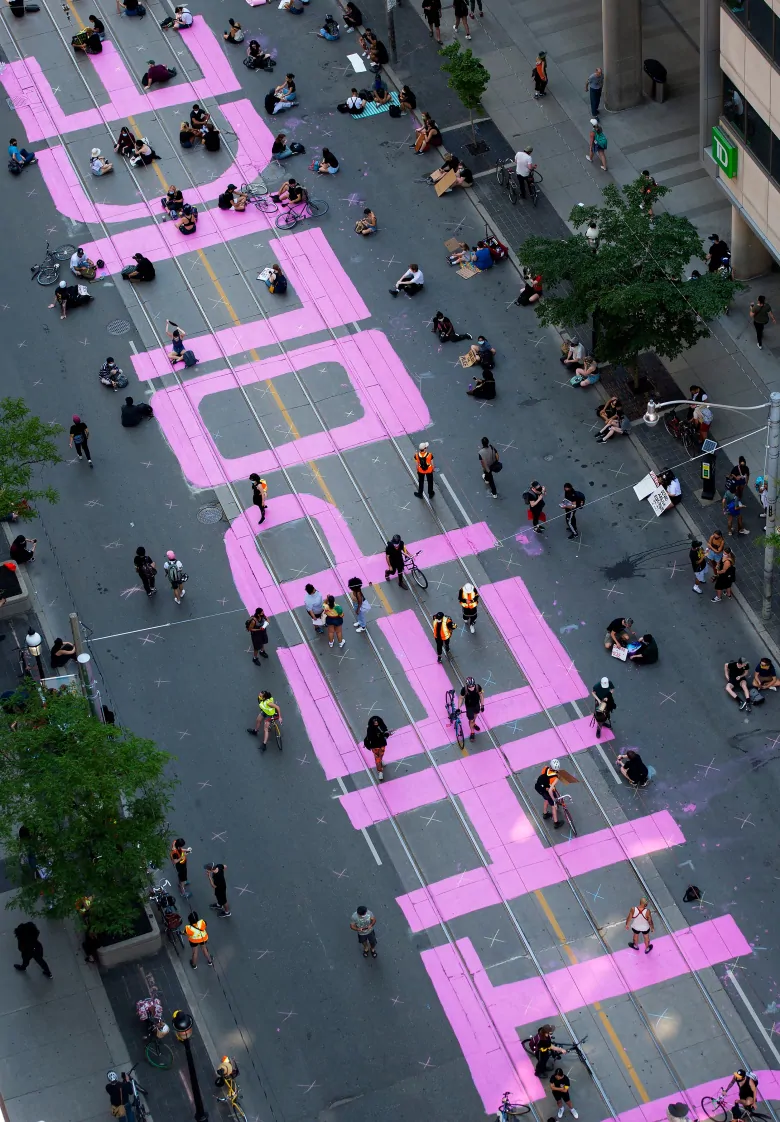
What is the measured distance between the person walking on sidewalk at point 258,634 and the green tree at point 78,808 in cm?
646

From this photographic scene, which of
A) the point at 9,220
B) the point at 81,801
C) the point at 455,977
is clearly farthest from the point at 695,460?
the point at 9,220

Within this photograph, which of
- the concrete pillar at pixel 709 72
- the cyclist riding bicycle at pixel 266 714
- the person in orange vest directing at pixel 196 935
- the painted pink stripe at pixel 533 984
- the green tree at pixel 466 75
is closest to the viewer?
the painted pink stripe at pixel 533 984

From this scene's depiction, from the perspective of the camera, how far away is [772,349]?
5081cm

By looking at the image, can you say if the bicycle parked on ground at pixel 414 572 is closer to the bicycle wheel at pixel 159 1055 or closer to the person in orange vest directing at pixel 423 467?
the person in orange vest directing at pixel 423 467

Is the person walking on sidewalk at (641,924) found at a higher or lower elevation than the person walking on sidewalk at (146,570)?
lower

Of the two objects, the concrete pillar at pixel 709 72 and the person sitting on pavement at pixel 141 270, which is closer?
the concrete pillar at pixel 709 72

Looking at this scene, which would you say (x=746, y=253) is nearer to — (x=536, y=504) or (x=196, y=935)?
(x=536, y=504)

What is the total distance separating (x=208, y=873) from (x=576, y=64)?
30.4 m

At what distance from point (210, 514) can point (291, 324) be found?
7184 mm

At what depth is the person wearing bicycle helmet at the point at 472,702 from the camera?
143 ft

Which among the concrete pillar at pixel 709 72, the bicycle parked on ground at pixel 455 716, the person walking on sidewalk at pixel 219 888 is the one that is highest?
the concrete pillar at pixel 709 72

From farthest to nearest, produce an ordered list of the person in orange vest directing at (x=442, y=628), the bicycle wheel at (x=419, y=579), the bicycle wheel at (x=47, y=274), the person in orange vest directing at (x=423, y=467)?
the bicycle wheel at (x=47, y=274) → the person in orange vest directing at (x=423, y=467) → the bicycle wheel at (x=419, y=579) → the person in orange vest directing at (x=442, y=628)

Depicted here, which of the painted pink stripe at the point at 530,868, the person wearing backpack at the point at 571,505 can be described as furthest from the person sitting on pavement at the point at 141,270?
the painted pink stripe at the point at 530,868

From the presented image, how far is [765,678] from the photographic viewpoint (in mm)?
43906
